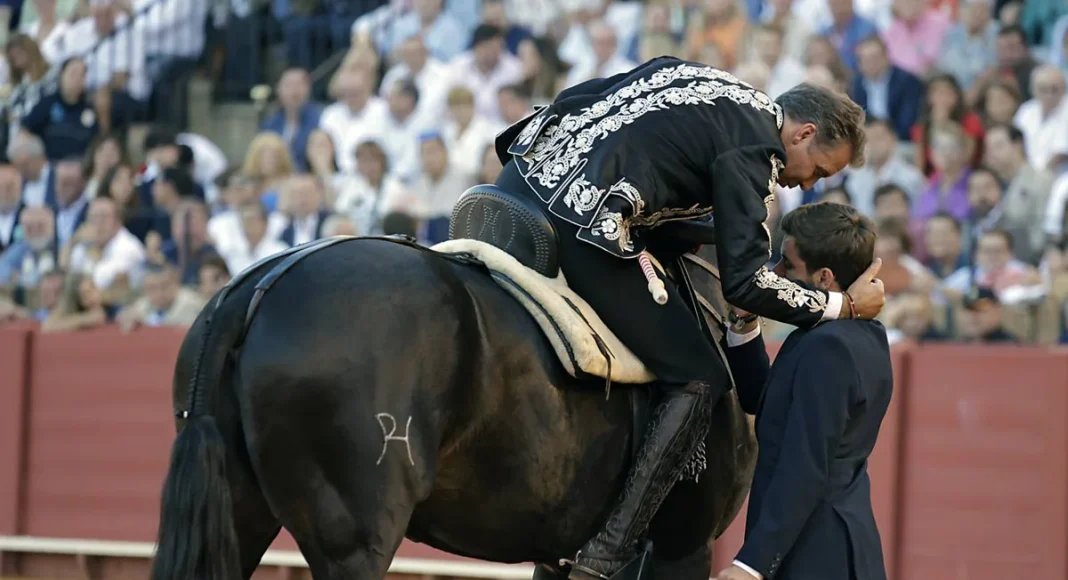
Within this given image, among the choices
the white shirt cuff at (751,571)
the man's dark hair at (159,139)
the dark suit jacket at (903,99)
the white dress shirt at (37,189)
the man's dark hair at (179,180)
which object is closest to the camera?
the white shirt cuff at (751,571)

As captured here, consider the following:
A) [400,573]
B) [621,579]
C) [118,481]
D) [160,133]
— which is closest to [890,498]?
[400,573]

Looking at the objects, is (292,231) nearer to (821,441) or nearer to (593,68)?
(593,68)

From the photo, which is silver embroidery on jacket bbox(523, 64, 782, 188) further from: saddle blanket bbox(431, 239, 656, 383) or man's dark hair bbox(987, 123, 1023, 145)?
man's dark hair bbox(987, 123, 1023, 145)

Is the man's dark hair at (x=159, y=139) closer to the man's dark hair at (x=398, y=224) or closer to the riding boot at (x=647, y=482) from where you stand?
the man's dark hair at (x=398, y=224)

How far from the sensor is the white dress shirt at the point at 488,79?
1062cm

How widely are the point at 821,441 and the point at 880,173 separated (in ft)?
18.3

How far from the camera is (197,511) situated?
3.55 metres

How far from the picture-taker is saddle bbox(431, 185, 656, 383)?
410 centimetres

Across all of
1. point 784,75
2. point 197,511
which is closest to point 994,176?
point 784,75

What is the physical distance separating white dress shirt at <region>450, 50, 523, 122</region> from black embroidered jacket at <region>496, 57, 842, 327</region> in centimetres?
617

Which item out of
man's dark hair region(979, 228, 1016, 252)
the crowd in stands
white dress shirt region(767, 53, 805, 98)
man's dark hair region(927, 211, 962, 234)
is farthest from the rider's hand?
white dress shirt region(767, 53, 805, 98)

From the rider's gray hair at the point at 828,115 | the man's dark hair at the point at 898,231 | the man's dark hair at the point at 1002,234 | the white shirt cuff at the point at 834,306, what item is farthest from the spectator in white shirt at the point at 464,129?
the white shirt cuff at the point at 834,306

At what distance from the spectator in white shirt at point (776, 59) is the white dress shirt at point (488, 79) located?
1.63 m

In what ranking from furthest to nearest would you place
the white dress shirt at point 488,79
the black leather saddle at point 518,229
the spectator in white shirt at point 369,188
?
the white dress shirt at point 488,79, the spectator in white shirt at point 369,188, the black leather saddle at point 518,229
